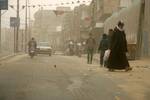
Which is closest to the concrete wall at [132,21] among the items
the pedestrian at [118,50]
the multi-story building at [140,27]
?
the multi-story building at [140,27]

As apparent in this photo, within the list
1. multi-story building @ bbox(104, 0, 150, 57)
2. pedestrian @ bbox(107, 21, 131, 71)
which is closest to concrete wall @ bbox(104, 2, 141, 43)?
multi-story building @ bbox(104, 0, 150, 57)

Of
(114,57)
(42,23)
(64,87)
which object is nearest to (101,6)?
(114,57)

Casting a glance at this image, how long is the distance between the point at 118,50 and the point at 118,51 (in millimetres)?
53

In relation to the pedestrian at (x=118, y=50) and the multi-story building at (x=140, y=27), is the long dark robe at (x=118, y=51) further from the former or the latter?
the multi-story building at (x=140, y=27)

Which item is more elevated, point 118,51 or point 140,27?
point 140,27

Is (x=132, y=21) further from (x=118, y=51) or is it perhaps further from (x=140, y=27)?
(x=118, y=51)

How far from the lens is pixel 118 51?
2284cm

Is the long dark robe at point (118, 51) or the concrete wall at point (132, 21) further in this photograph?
the concrete wall at point (132, 21)

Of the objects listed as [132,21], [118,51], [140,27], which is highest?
[132,21]

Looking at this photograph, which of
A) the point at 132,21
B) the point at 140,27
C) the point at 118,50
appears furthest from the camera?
the point at 132,21

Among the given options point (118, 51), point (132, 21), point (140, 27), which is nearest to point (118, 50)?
point (118, 51)

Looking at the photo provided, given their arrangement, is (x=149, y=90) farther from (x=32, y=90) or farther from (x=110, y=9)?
(x=110, y=9)

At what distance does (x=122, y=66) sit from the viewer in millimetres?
22719

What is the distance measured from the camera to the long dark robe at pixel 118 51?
Answer: 74.3ft
